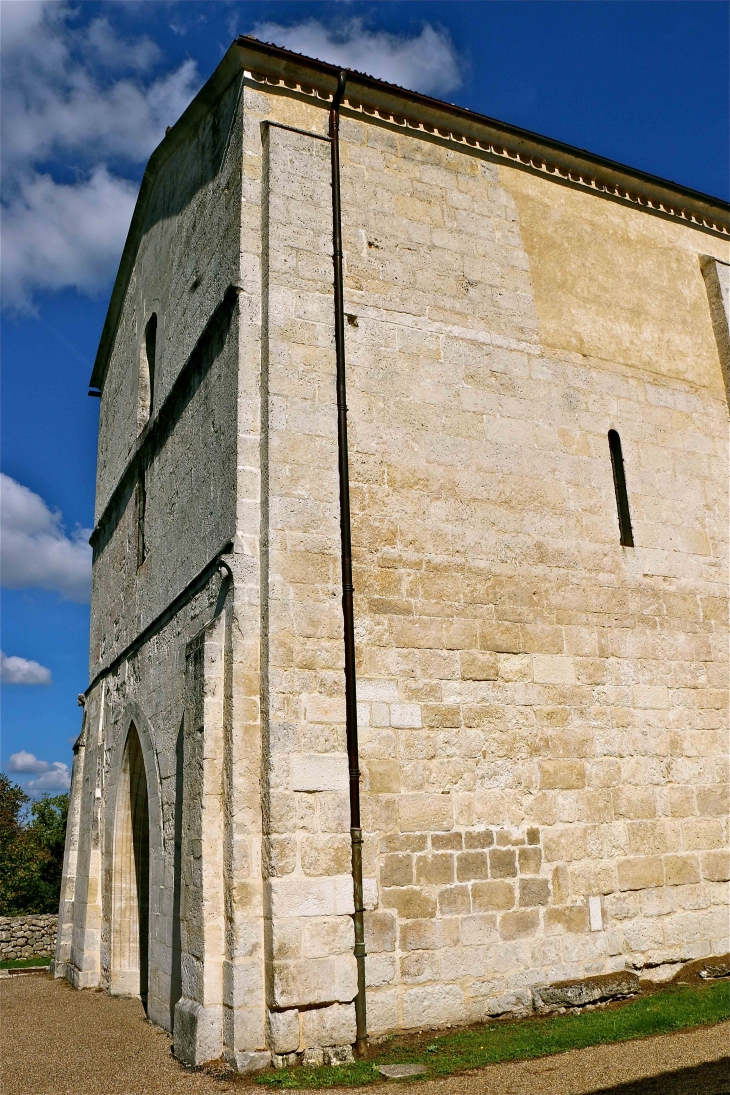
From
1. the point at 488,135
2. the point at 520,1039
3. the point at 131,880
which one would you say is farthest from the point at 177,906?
the point at 488,135

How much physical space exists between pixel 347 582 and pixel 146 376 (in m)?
5.65

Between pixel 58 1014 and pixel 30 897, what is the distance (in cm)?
1415

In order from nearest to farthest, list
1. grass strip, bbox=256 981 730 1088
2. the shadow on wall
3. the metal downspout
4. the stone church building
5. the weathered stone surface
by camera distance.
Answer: grass strip, bbox=256 981 730 1088
the metal downspout
the stone church building
the weathered stone surface
the shadow on wall

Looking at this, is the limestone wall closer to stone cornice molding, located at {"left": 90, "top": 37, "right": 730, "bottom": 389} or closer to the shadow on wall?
stone cornice molding, located at {"left": 90, "top": 37, "right": 730, "bottom": 389}

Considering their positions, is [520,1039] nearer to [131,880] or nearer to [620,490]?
[620,490]

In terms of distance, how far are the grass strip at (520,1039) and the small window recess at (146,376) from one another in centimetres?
746

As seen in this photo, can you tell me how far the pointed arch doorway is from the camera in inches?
373

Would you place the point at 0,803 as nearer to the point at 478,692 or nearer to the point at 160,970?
the point at 160,970

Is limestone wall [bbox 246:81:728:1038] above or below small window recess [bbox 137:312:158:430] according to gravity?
below

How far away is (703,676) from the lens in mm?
8406

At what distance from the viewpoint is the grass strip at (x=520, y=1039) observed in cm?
557

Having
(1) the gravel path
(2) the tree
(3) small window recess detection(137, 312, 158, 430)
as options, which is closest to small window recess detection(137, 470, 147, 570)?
(3) small window recess detection(137, 312, 158, 430)

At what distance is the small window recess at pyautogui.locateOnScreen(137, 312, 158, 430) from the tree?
1306cm

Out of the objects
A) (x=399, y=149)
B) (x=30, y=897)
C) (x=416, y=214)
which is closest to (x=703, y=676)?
(x=416, y=214)
